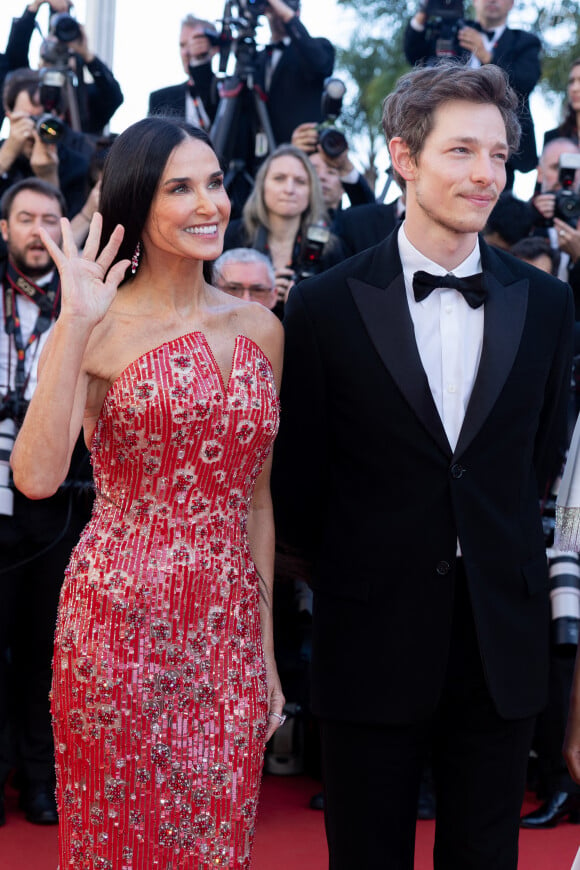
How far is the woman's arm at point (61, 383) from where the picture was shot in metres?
2.13

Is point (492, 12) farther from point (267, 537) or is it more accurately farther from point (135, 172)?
point (267, 537)

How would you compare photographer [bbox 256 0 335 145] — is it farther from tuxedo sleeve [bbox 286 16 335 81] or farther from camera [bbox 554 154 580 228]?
camera [bbox 554 154 580 228]

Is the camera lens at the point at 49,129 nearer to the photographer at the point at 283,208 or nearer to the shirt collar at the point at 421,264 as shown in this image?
the photographer at the point at 283,208

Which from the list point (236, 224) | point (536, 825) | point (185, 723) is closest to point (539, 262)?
point (236, 224)

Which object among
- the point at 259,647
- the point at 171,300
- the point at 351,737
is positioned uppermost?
the point at 171,300

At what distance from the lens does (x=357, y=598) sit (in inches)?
93.0

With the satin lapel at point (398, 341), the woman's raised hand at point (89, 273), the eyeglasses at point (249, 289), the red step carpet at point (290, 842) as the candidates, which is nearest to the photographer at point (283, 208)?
the eyeglasses at point (249, 289)

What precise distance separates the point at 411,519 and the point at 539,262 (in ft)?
8.23

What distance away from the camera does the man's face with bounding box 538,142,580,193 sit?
5.20 m

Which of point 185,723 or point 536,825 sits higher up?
point 185,723

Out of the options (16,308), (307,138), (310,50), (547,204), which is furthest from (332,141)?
(16,308)

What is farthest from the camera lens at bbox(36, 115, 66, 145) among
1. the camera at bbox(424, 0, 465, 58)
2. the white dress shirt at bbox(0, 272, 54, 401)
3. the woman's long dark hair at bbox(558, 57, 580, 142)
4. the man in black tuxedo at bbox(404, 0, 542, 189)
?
the woman's long dark hair at bbox(558, 57, 580, 142)

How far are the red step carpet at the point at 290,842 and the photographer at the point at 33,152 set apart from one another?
2.61m

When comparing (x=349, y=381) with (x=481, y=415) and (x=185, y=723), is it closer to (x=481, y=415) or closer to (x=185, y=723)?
(x=481, y=415)
